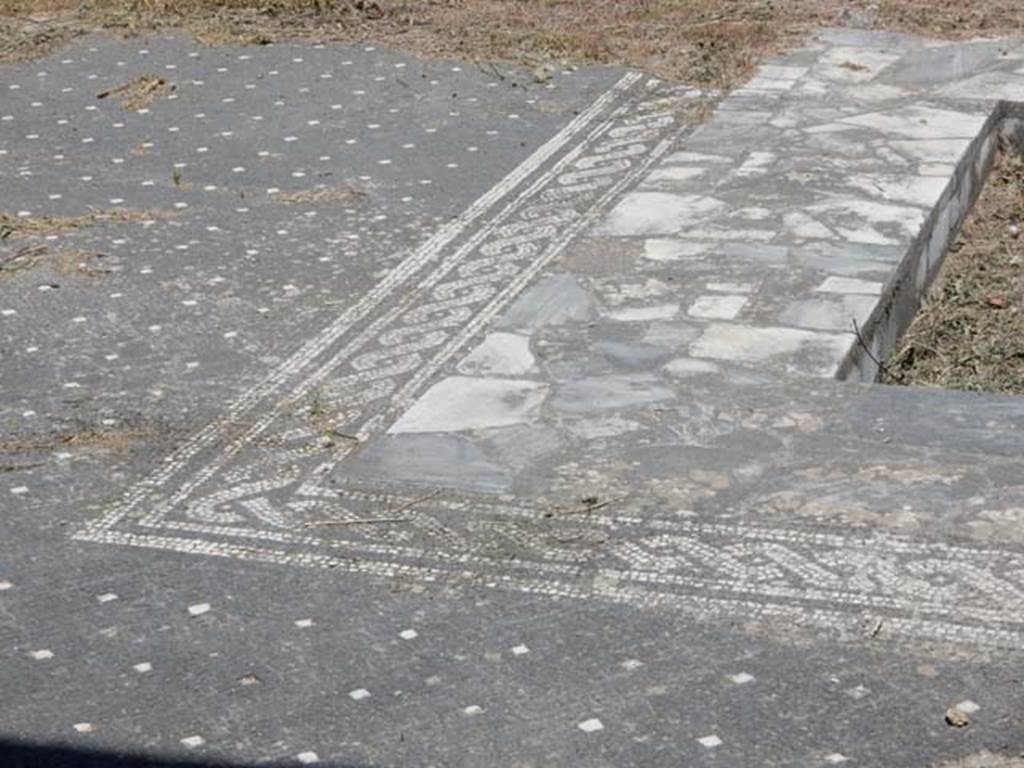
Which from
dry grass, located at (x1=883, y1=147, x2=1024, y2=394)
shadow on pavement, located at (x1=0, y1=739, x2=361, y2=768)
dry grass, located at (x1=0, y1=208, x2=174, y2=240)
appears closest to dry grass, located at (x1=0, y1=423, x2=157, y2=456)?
shadow on pavement, located at (x1=0, y1=739, x2=361, y2=768)

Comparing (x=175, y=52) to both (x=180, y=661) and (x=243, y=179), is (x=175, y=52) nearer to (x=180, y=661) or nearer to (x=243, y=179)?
(x=243, y=179)

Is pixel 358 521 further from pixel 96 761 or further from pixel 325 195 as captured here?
pixel 325 195

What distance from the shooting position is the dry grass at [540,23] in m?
9.80

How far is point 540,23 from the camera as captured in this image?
1030cm

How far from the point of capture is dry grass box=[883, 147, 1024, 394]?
659 cm

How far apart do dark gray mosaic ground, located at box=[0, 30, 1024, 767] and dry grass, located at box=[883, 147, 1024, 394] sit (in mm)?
807

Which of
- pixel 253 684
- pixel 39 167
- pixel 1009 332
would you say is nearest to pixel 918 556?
pixel 253 684

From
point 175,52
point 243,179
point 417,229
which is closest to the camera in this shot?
point 417,229

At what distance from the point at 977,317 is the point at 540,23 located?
386 cm

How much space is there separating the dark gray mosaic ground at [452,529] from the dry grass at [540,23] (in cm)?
199

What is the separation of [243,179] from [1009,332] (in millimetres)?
3050

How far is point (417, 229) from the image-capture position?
745 cm

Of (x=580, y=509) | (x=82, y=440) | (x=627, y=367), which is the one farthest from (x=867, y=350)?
(x=82, y=440)

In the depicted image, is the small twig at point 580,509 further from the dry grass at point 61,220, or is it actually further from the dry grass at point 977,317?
the dry grass at point 61,220
